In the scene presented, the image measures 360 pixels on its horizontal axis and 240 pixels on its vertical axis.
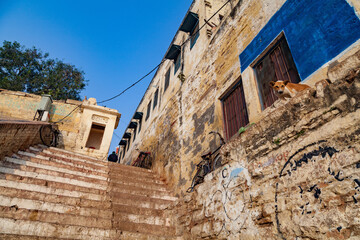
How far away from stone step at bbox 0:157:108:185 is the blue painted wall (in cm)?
527

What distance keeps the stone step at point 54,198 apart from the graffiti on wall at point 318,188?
336 centimetres

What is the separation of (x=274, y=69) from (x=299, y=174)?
101 inches

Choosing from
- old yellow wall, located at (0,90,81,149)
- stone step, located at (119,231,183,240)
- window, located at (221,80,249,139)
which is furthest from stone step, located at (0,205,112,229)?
old yellow wall, located at (0,90,81,149)

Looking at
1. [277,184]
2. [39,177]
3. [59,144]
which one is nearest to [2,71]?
[59,144]

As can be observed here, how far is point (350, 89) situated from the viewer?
1942 mm

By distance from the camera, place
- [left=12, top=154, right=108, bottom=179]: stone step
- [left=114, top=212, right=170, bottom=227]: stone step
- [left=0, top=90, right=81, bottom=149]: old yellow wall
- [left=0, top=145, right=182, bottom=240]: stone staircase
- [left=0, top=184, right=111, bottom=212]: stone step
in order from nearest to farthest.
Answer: [left=0, top=145, right=182, bottom=240]: stone staircase
[left=0, top=184, right=111, bottom=212]: stone step
[left=114, top=212, right=170, bottom=227]: stone step
[left=12, top=154, right=108, bottom=179]: stone step
[left=0, top=90, right=81, bottom=149]: old yellow wall

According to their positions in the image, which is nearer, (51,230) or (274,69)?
(51,230)

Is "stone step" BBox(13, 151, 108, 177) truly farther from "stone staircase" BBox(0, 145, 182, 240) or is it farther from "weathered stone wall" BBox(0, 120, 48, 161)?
"weathered stone wall" BBox(0, 120, 48, 161)

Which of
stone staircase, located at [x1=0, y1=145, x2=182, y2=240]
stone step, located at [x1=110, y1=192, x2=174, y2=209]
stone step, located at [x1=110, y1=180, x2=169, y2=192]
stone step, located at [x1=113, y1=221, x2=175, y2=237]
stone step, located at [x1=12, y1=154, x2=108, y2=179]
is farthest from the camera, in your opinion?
stone step, located at [x1=110, y1=180, x2=169, y2=192]

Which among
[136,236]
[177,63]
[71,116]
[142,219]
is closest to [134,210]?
[142,219]

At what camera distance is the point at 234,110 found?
497cm

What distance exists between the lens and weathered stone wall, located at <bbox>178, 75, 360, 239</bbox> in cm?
179

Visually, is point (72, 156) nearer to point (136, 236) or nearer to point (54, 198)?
point (54, 198)

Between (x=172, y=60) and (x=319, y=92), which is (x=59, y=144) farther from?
(x=319, y=92)
